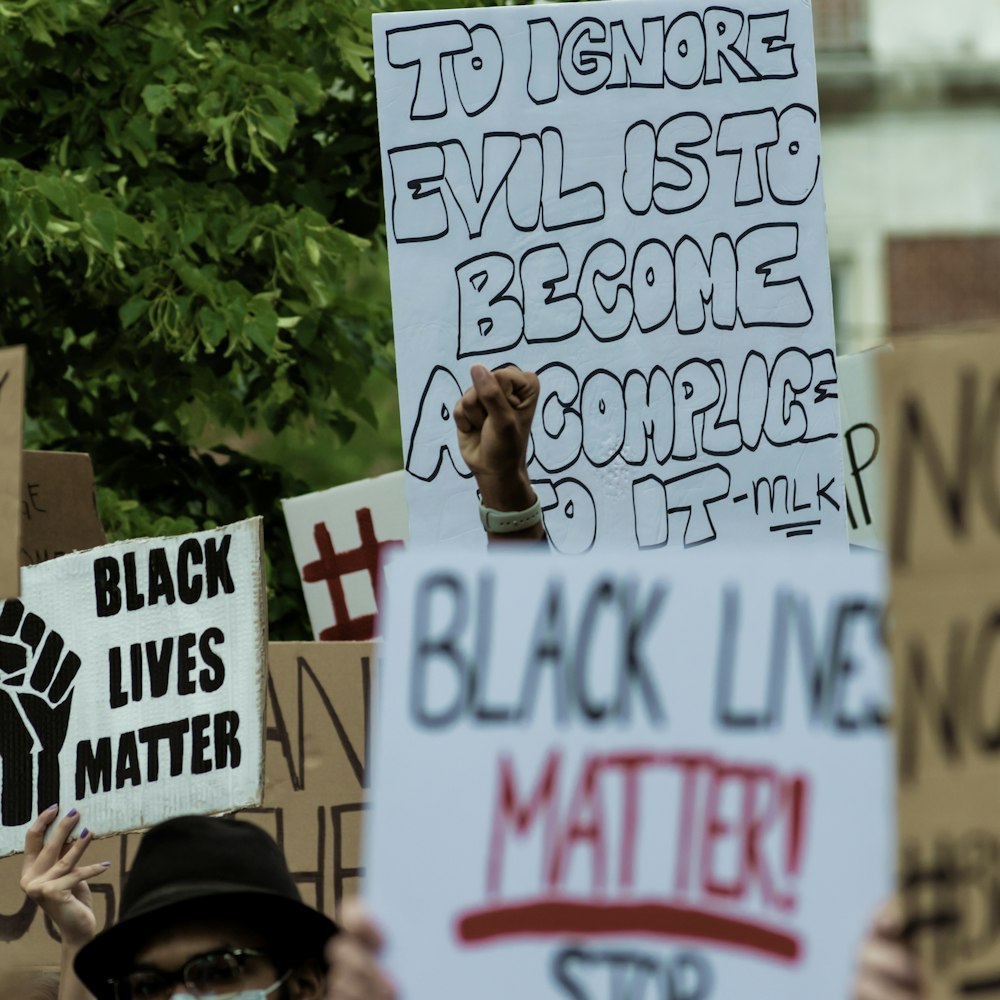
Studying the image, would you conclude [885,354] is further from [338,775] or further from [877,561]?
[338,775]

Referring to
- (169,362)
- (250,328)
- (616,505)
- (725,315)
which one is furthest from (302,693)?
(169,362)

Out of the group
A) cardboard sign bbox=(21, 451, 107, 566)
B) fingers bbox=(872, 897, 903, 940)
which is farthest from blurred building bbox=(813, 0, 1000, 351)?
fingers bbox=(872, 897, 903, 940)

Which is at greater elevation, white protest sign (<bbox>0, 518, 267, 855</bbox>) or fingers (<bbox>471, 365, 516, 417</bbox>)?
fingers (<bbox>471, 365, 516, 417</bbox>)

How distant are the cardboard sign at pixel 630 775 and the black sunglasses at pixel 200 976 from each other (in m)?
0.75

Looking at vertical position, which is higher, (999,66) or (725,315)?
(999,66)

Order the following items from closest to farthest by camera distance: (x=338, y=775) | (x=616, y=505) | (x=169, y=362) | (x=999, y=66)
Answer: (x=338, y=775), (x=616, y=505), (x=169, y=362), (x=999, y=66)

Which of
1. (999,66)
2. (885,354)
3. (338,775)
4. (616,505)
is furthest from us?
(999,66)

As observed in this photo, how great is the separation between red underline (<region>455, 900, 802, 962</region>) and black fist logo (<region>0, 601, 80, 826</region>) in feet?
5.31

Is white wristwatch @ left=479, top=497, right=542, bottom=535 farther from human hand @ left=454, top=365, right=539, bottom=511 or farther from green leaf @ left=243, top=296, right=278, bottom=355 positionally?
green leaf @ left=243, top=296, right=278, bottom=355

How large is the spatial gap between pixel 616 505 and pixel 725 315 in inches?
17.2

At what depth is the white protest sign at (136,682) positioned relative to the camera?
3.55 metres

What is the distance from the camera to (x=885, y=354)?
2115mm

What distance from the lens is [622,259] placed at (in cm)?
437

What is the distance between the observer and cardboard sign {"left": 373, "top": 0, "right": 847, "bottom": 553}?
14.0 feet
